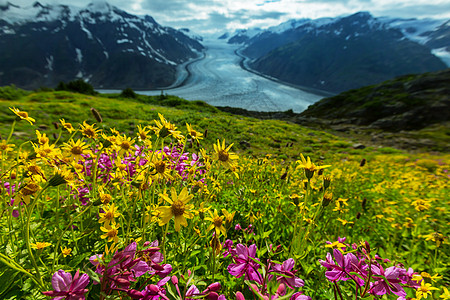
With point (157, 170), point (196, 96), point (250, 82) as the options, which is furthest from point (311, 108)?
point (157, 170)

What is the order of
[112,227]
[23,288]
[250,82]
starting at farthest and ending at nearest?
[250,82]
[112,227]
[23,288]

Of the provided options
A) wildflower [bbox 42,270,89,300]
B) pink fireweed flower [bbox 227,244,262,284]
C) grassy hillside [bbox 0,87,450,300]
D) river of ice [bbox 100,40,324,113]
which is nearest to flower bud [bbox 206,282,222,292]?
grassy hillside [bbox 0,87,450,300]

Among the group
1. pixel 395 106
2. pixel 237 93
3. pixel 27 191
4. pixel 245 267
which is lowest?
pixel 237 93

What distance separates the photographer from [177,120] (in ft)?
55.4

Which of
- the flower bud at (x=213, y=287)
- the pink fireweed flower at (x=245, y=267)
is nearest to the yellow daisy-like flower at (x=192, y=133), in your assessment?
the pink fireweed flower at (x=245, y=267)

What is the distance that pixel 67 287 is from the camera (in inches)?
45.0

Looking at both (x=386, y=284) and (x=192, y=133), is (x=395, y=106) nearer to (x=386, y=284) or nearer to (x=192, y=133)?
(x=192, y=133)

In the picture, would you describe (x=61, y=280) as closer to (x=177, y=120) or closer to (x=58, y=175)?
(x=58, y=175)

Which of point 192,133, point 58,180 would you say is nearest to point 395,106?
point 192,133

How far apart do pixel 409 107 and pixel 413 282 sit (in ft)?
221

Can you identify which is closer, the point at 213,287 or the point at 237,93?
A: the point at 213,287

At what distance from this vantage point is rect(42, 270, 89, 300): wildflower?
1104 millimetres

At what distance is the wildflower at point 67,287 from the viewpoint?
1104 millimetres

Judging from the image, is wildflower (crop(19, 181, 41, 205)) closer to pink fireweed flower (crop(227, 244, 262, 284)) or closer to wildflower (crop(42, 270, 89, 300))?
wildflower (crop(42, 270, 89, 300))
